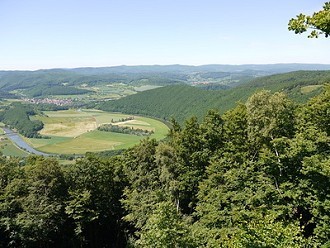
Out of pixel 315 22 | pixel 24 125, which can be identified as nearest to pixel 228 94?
pixel 24 125

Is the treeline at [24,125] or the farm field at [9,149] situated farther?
the treeline at [24,125]

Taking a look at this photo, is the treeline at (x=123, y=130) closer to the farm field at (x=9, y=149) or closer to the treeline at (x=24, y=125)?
the treeline at (x=24, y=125)

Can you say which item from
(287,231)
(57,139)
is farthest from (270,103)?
(57,139)

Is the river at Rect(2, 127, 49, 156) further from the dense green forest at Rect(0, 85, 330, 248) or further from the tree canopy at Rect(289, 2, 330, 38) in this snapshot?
the tree canopy at Rect(289, 2, 330, 38)

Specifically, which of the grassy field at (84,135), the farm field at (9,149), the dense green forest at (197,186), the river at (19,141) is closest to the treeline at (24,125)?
the river at (19,141)

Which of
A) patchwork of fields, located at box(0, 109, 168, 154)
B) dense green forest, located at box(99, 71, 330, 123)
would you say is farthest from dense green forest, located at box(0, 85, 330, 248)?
dense green forest, located at box(99, 71, 330, 123)

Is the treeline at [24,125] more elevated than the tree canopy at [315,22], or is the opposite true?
the tree canopy at [315,22]
